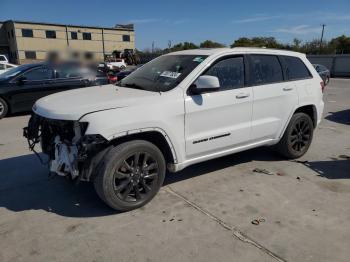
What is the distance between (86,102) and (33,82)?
6.58m

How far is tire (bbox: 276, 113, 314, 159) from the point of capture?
5.26 m

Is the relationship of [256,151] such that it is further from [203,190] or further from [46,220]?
[46,220]

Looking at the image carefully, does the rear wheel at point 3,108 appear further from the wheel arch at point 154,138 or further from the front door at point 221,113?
the front door at point 221,113

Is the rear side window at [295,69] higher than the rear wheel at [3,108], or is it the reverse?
the rear side window at [295,69]

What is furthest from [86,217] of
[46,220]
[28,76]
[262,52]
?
[28,76]

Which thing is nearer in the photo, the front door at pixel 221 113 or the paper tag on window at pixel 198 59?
the front door at pixel 221 113

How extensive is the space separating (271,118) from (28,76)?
724 centimetres

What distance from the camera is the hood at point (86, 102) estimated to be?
3.44 meters

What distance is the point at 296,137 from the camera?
5414 millimetres

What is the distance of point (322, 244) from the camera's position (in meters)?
3.12

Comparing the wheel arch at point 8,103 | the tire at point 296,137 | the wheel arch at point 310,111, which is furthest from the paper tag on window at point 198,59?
the wheel arch at point 8,103

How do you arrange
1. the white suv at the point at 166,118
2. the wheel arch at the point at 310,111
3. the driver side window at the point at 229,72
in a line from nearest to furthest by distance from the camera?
the white suv at the point at 166,118 → the driver side window at the point at 229,72 → the wheel arch at the point at 310,111

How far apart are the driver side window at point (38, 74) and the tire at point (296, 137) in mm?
7090

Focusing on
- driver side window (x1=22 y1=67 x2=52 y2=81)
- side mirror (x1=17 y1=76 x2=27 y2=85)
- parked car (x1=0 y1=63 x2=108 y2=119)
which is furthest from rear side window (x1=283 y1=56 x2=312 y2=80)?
side mirror (x1=17 y1=76 x2=27 y2=85)
